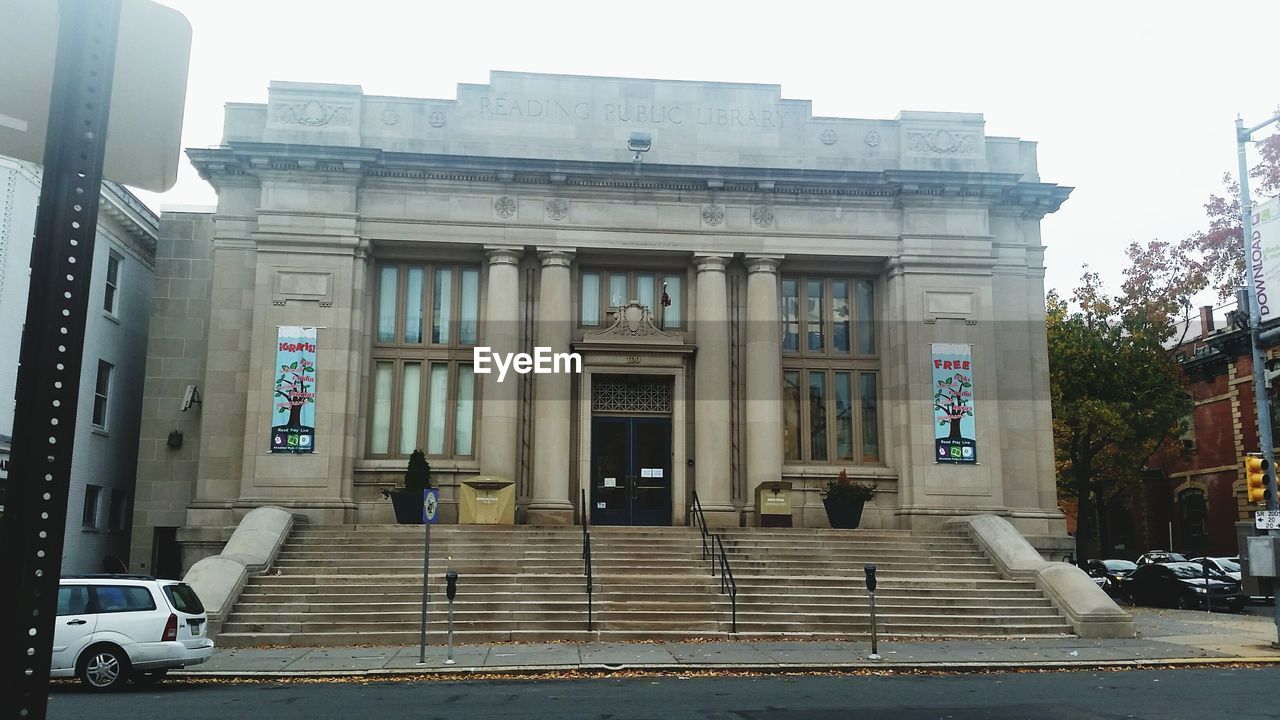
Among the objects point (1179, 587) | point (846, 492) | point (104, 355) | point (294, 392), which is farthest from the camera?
point (1179, 587)

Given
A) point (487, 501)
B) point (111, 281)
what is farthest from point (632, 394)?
point (111, 281)

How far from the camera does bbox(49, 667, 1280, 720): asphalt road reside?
12266 mm

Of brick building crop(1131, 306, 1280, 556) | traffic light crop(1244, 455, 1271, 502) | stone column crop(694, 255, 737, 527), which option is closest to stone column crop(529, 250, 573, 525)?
stone column crop(694, 255, 737, 527)

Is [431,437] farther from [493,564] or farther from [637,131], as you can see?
[637,131]

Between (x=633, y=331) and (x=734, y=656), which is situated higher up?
(x=633, y=331)

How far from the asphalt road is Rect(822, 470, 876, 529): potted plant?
35.8ft

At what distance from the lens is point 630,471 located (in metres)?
28.5

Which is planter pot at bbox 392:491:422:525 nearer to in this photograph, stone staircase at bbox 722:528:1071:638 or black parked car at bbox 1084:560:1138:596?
stone staircase at bbox 722:528:1071:638

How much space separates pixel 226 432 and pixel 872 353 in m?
17.0

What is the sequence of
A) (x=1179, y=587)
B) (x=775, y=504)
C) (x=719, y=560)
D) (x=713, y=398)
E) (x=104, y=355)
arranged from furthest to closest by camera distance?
1. (x=1179, y=587)
2. (x=104, y=355)
3. (x=713, y=398)
4. (x=775, y=504)
5. (x=719, y=560)

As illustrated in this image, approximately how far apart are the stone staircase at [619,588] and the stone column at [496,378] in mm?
2789

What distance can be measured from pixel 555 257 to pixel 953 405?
10901 mm

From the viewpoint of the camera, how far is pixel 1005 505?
2831cm

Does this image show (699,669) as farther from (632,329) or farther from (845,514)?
(632,329)
